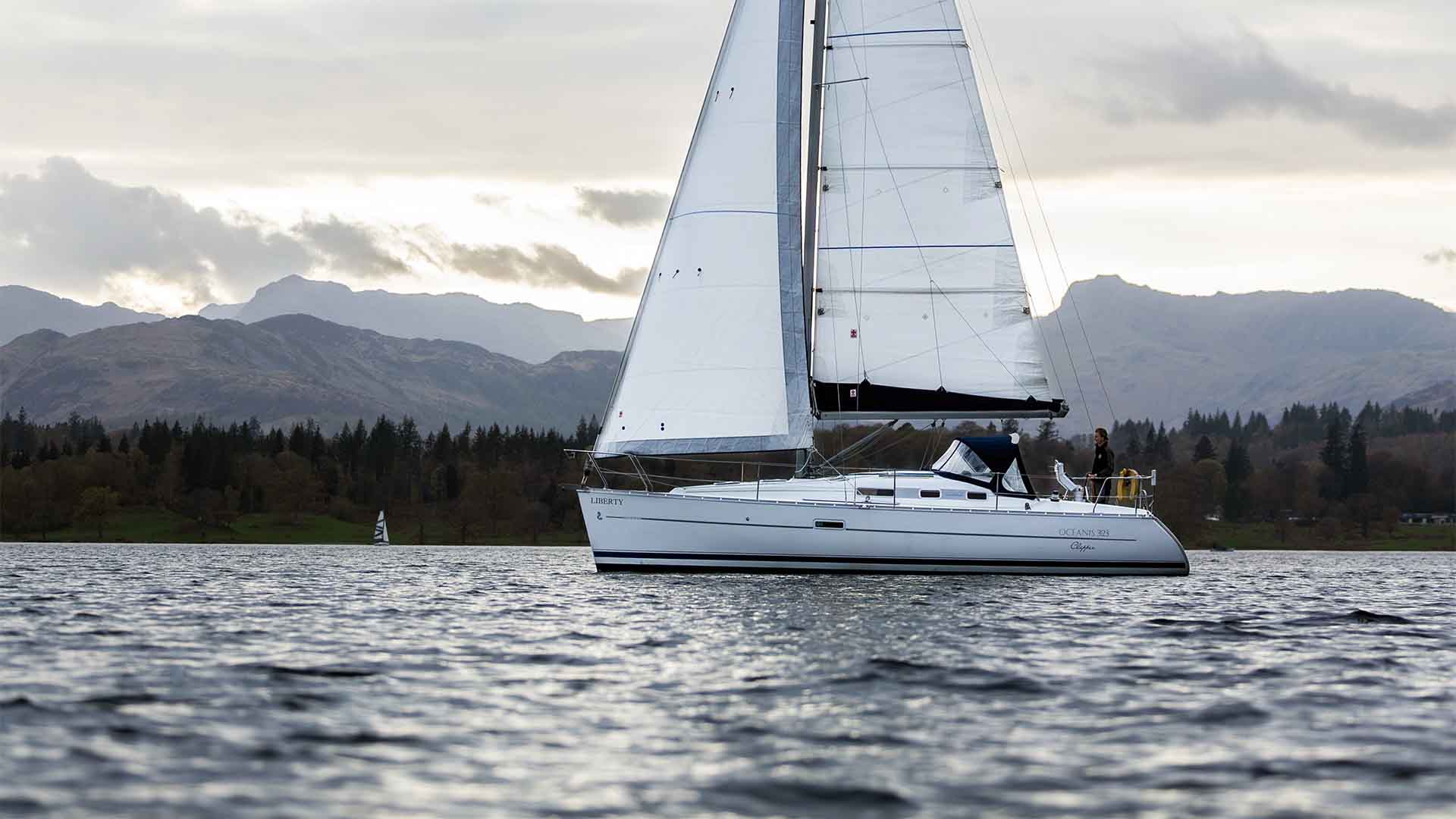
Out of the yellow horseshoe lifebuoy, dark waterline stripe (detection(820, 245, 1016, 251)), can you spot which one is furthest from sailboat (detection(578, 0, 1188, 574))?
the yellow horseshoe lifebuoy

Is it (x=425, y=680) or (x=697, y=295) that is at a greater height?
(x=697, y=295)

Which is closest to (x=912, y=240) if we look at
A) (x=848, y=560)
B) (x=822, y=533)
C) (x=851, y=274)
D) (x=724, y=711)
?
(x=851, y=274)

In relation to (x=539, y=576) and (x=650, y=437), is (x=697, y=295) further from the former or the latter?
(x=539, y=576)

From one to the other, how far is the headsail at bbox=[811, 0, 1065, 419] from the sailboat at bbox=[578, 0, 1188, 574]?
0.05 m

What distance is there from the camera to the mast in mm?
48438

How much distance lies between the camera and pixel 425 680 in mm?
20391

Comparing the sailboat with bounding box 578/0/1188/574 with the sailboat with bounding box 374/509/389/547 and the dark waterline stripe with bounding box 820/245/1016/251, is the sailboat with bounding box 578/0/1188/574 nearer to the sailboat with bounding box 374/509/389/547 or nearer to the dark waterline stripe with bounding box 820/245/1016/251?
the dark waterline stripe with bounding box 820/245/1016/251

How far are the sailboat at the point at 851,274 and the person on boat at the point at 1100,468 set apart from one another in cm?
145

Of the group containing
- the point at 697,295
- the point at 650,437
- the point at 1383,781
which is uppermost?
the point at 697,295

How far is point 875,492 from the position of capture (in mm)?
46312

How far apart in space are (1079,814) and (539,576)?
44.7 meters

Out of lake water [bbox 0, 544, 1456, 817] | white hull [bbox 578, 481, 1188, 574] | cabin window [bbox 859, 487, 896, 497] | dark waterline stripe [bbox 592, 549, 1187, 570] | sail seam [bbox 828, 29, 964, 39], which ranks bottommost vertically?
lake water [bbox 0, 544, 1456, 817]

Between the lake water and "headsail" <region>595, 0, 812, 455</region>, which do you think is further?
"headsail" <region>595, 0, 812, 455</region>

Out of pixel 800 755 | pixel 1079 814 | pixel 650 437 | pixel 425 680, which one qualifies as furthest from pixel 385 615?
pixel 1079 814
